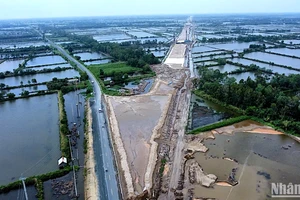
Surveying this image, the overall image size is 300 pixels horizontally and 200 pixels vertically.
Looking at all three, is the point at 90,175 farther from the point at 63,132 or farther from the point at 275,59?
the point at 275,59

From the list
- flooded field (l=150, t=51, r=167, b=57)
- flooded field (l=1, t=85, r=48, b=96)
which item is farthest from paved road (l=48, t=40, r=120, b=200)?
flooded field (l=150, t=51, r=167, b=57)

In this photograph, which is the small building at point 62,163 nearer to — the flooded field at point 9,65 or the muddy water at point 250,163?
the muddy water at point 250,163

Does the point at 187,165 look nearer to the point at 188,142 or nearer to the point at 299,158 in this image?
the point at 188,142

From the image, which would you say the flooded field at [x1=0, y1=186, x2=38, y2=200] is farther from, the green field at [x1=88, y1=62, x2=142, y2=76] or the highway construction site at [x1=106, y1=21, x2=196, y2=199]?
the green field at [x1=88, y1=62, x2=142, y2=76]

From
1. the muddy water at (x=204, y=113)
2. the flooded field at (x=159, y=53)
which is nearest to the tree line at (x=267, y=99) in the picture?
the muddy water at (x=204, y=113)

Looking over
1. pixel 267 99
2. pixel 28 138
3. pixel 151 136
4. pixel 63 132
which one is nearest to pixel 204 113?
pixel 267 99

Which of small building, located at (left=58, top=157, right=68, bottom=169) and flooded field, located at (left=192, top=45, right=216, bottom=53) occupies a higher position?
flooded field, located at (left=192, top=45, right=216, bottom=53)

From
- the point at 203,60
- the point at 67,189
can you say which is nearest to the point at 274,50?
the point at 203,60
